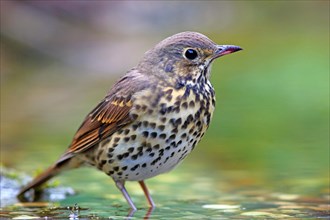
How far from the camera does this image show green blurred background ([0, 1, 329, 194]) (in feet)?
28.8

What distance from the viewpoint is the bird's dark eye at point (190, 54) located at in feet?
20.9

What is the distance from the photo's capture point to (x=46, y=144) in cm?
938

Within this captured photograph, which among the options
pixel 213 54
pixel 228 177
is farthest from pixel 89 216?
pixel 228 177

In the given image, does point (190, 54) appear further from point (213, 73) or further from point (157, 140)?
point (213, 73)

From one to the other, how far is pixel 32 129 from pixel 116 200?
3.34 metres

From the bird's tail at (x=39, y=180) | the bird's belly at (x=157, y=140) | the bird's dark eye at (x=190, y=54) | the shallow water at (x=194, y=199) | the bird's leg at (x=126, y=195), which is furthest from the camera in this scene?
the bird's tail at (x=39, y=180)

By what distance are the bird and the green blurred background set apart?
4.91 feet

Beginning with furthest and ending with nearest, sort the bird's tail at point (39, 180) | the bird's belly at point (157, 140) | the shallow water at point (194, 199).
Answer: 1. the bird's tail at point (39, 180)
2. the shallow water at point (194, 199)
3. the bird's belly at point (157, 140)

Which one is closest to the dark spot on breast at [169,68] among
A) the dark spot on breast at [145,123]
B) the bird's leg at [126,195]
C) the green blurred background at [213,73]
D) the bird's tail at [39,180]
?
the dark spot on breast at [145,123]

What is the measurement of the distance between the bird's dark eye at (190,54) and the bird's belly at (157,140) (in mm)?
354

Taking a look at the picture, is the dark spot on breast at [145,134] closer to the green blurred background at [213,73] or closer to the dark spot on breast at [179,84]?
the dark spot on breast at [179,84]

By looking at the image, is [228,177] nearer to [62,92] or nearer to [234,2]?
[62,92]

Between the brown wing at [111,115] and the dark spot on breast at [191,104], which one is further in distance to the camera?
the brown wing at [111,115]

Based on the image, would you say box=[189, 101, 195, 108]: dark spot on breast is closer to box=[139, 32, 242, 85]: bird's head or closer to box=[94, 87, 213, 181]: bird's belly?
box=[94, 87, 213, 181]: bird's belly
